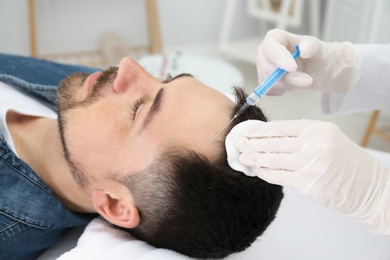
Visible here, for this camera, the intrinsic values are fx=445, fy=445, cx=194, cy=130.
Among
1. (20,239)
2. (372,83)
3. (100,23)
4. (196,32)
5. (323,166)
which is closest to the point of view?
(323,166)

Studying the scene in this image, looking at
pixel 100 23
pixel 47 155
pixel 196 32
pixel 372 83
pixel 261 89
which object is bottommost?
pixel 196 32

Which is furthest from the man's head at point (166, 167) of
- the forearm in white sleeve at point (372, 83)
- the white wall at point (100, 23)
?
the white wall at point (100, 23)

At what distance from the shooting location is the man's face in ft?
3.49

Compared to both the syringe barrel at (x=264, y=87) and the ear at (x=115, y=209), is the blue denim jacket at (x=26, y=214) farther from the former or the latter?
the syringe barrel at (x=264, y=87)

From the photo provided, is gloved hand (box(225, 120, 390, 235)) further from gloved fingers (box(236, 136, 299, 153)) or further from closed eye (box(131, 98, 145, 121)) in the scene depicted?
closed eye (box(131, 98, 145, 121))

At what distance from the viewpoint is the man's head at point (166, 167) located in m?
1.03

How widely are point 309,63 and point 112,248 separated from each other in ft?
2.38

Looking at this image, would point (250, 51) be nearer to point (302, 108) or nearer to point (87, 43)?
point (302, 108)

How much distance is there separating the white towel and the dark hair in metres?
0.04

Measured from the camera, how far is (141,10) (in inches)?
129

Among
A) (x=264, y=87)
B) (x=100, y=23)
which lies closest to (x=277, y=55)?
(x=264, y=87)

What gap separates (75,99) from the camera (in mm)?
1219

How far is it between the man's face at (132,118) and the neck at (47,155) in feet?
0.26

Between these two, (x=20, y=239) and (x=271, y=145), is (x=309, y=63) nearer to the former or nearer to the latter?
(x=271, y=145)
